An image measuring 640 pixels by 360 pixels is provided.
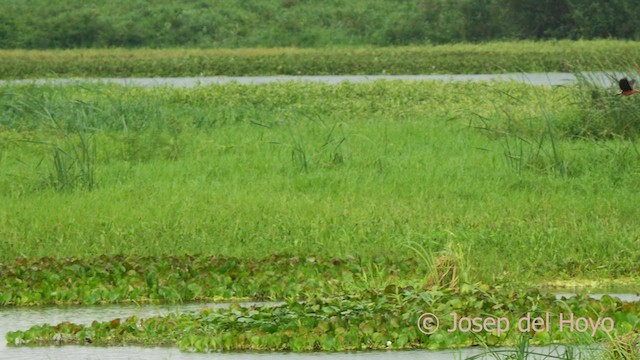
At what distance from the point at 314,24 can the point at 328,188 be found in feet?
81.0

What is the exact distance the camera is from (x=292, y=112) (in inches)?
643

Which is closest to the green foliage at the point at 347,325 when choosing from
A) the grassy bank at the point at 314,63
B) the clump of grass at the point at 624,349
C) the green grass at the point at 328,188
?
the clump of grass at the point at 624,349

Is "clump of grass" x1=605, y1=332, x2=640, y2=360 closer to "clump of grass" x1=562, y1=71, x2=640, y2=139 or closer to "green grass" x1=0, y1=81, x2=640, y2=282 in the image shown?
"green grass" x1=0, y1=81, x2=640, y2=282

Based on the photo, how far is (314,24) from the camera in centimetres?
3544

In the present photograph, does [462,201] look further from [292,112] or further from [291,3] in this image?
[291,3]

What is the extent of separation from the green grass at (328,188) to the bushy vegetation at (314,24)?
17308 millimetres

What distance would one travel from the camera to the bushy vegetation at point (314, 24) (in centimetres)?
3344

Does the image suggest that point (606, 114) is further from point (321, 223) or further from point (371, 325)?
point (371, 325)

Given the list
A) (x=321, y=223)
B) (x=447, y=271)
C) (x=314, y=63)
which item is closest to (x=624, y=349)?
(x=447, y=271)

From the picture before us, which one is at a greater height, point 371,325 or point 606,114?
point 371,325

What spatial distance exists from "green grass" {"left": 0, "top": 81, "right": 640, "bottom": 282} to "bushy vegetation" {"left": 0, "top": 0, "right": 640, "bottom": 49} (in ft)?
56.8

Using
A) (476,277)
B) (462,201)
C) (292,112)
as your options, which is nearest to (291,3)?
(292,112)

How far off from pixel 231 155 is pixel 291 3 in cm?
2452

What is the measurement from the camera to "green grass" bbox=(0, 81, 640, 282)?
29.9 feet
